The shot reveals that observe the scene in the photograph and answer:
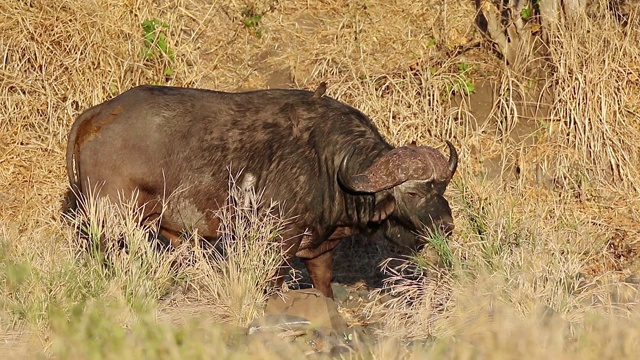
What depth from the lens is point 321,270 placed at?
9148 millimetres

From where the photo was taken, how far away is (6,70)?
10.9 m

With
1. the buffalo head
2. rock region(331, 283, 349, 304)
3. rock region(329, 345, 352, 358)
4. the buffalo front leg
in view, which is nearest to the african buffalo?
the buffalo head

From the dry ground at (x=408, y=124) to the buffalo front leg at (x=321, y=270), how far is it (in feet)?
1.22

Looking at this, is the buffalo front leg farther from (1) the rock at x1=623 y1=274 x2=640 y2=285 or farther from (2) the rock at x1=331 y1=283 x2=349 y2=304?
(1) the rock at x1=623 y1=274 x2=640 y2=285

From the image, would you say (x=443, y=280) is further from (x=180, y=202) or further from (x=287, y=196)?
(x=180, y=202)

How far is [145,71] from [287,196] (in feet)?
10.7

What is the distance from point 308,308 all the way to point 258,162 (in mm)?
1365

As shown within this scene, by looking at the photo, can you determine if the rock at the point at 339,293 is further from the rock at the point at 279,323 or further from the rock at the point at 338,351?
the rock at the point at 338,351

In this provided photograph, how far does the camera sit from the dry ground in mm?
7512

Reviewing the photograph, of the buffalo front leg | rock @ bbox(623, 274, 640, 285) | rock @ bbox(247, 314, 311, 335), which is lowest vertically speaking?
the buffalo front leg

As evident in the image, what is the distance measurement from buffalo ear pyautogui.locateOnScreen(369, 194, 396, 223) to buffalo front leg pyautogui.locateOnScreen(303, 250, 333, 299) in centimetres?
77

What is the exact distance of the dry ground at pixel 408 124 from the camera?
24.6ft

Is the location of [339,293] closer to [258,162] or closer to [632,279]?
[258,162]

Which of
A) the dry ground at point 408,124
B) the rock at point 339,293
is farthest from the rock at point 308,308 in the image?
the rock at point 339,293
